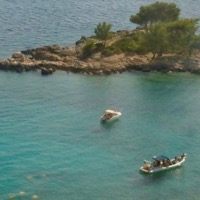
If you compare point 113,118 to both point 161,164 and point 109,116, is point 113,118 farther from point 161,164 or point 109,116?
point 161,164

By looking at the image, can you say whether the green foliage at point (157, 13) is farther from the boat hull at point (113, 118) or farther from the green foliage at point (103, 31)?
the boat hull at point (113, 118)

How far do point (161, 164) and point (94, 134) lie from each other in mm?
14318

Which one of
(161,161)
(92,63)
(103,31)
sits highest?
(103,31)

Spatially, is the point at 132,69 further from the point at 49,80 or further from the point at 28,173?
the point at 28,173

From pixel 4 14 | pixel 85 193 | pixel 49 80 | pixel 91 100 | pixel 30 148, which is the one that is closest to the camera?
pixel 85 193

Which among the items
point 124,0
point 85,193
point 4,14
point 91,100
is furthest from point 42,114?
point 124,0

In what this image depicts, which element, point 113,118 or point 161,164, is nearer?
point 161,164

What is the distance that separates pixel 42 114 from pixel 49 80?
18.9m

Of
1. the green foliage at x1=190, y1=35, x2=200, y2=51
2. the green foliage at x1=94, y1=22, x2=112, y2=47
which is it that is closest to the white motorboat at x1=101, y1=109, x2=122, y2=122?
the green foliage at x1=190, y1=35, x2=200, y2=51

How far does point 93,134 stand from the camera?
80812mm

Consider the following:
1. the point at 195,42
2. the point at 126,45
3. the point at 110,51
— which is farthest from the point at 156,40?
the point at 110,51

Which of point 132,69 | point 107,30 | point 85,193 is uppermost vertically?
point 107,30

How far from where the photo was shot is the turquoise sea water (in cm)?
6556

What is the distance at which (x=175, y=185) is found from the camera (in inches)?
2653
